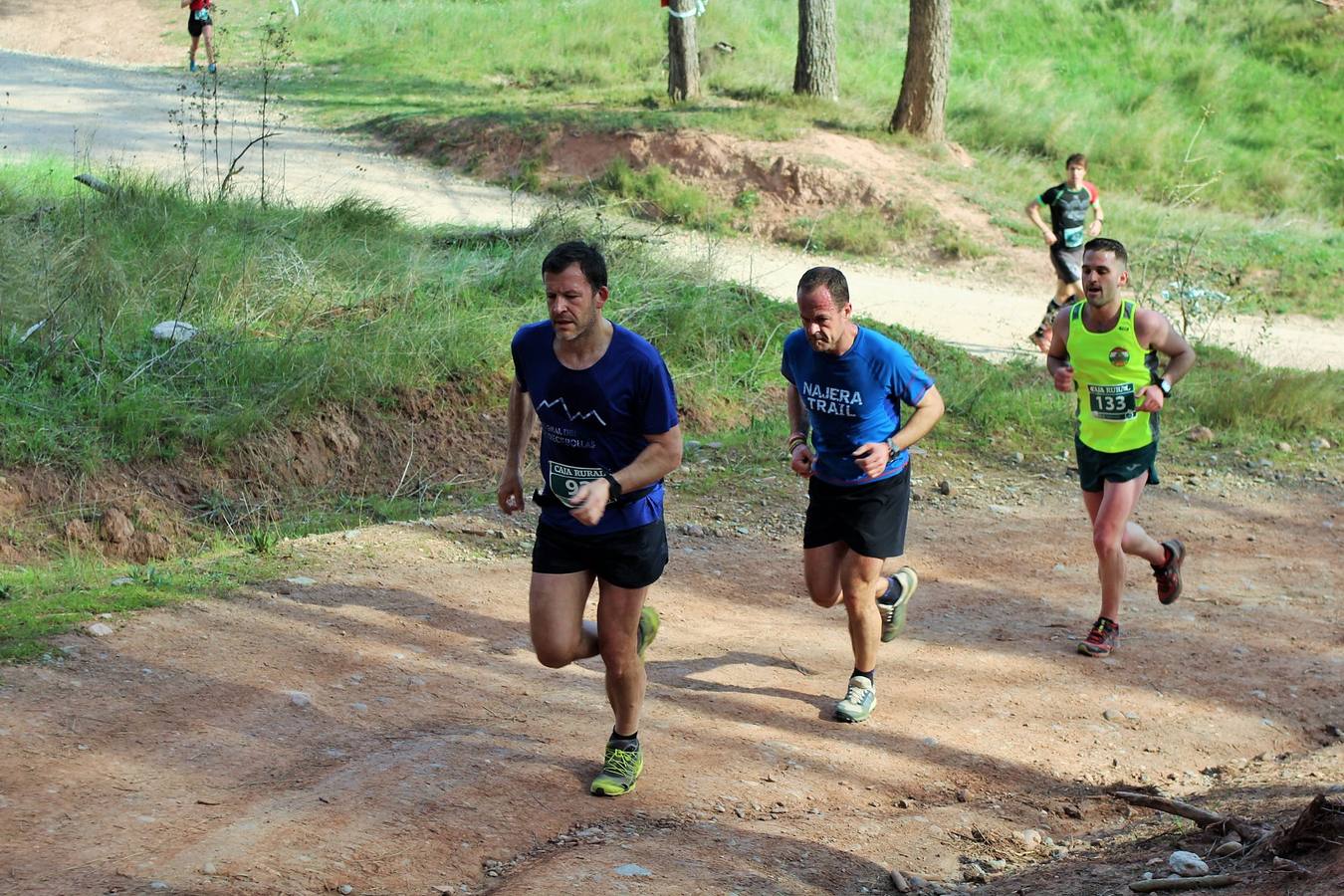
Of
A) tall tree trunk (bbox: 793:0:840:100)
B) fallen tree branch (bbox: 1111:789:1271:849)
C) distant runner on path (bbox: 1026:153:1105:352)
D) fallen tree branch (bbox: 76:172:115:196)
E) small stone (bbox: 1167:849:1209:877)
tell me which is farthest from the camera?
tall tree trunk (bbox: 793:0:840:100)

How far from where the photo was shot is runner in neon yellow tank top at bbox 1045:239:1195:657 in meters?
6.18

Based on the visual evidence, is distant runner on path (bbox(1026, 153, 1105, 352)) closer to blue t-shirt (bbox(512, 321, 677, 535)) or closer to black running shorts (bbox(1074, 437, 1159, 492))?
black running shorts (bbox(1074, 437, 1159, 492))

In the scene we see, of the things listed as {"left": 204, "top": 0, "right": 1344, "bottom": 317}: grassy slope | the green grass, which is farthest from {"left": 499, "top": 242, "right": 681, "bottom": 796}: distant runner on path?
{"left": 204, "top": 0, "right": 1344, "bottom": 317}: grassy slope

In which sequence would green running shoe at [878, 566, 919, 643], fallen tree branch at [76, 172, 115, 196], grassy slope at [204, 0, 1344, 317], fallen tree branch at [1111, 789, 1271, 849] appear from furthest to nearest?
grassy slope at [204, 0, 1344, 317]
fallen tree branch at [76, 172, 115, 196]
green running shoe at [878, 566, 919, 643]
fallen tree branch at [1111, 789, 1271, 849]

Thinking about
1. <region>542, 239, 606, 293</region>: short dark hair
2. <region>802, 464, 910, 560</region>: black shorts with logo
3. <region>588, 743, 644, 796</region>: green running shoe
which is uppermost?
<region>542, 239, 606, 293</region>: short dark hair

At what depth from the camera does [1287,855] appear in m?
3.80

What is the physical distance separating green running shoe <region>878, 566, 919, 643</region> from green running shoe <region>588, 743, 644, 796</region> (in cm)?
152

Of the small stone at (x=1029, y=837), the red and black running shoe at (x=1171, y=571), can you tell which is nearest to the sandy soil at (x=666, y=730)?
the small stone at (x=1029, y=837)

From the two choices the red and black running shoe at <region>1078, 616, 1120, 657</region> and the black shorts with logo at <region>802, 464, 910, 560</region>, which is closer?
the black shorts with logo at <region>802, 464, 910, 560</region>

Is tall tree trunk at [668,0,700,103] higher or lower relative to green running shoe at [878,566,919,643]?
higher

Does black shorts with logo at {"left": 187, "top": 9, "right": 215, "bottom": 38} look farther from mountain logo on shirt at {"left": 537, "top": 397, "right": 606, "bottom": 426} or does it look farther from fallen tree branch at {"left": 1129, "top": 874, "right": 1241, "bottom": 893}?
fallen tree branch at {"left": 1129, "top": 874, "right": 1241, "bottom": 893}

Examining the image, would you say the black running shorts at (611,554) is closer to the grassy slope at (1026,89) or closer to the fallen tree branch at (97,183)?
the fallen tree branch at (97,183)

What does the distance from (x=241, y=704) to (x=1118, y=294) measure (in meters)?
4.21

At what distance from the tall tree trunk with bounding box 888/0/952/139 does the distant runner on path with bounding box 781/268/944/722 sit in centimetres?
1425
